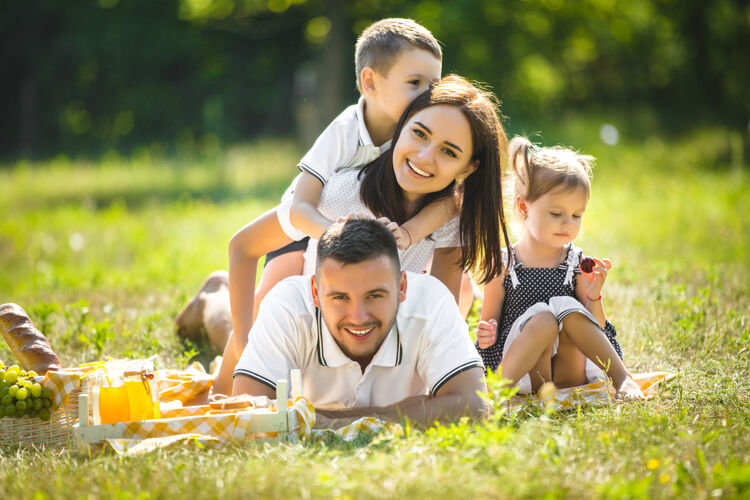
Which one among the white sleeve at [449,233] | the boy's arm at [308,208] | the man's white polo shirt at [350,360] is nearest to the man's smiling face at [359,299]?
the man's white polo shirt at [350,360]

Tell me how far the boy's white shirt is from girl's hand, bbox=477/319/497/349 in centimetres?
113

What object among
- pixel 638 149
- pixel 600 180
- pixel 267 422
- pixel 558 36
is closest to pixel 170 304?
pixel 267 422

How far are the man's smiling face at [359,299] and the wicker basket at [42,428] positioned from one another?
1200mm

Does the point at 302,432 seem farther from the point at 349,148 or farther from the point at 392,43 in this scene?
the point at 392,43

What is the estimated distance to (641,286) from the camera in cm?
659

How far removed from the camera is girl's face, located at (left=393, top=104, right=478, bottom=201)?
164 inches

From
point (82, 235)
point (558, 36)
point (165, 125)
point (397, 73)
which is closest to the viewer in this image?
point (397, 73)

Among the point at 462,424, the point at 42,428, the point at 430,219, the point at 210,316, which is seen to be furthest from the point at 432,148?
the point at 42,428

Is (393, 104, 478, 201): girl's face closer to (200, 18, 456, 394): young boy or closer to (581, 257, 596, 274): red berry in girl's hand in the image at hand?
(200, 18, 456, 394): young boy

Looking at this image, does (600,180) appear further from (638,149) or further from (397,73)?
(397,73)

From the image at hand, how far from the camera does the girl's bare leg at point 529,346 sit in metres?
4.08

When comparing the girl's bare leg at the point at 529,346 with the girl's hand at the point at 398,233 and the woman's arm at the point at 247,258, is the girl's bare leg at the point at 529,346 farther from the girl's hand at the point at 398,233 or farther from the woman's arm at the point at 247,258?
the woman's arm at the point at 247,258

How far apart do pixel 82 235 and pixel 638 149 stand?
34.6ft

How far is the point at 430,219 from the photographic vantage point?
4242mm
